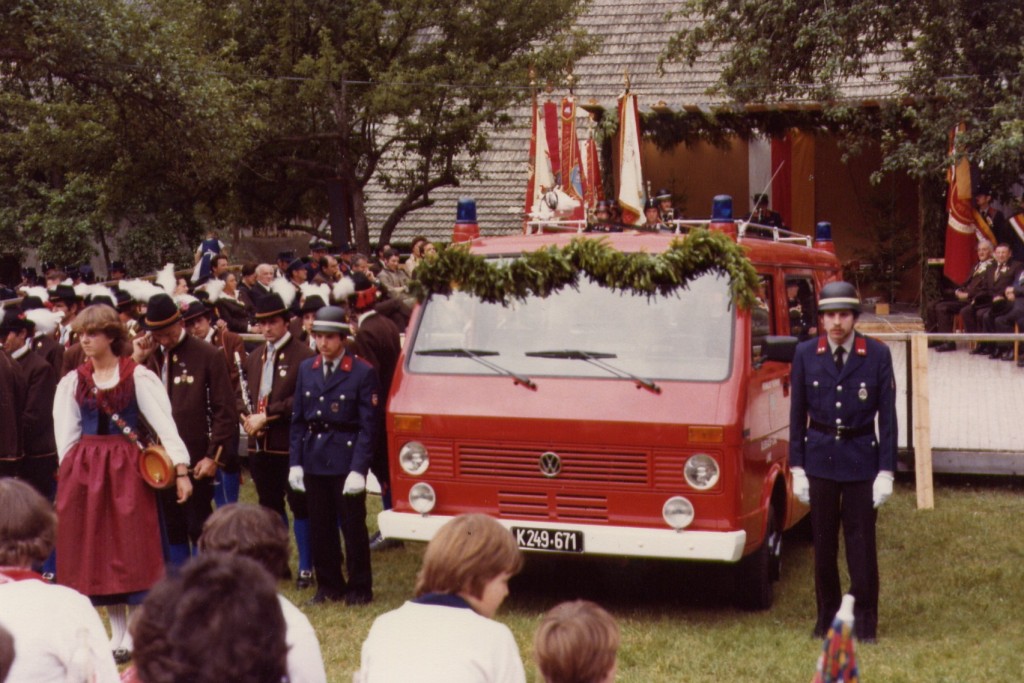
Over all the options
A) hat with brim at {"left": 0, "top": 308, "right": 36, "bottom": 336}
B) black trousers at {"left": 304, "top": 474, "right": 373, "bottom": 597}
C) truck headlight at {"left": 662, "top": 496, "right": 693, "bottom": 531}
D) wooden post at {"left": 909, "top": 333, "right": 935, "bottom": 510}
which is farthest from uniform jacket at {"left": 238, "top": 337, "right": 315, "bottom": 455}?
wooden post at {"left": 909, "top": 333, "right": 935, "bottom": 510}

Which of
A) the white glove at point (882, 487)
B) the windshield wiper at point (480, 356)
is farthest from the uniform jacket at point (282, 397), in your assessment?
the white glove at point (882, 487)

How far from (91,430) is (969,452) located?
7.49 m

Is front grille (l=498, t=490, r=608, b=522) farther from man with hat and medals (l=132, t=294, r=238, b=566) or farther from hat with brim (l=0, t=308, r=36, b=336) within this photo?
hat with brim (l=0, t=308, r=36, b=336)

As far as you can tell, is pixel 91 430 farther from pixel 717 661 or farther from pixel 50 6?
pixel 50 6

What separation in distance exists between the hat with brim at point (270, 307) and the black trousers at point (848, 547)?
3706 millimetres

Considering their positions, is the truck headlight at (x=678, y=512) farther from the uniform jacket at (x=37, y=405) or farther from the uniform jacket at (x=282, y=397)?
the uniform jacket at (x=37, y=405)

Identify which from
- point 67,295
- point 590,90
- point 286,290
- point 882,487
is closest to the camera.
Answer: point 882,487

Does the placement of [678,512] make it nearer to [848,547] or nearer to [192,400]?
[848,547]

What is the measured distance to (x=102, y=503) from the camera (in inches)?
292

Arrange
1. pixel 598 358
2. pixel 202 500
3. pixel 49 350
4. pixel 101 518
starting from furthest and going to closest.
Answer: pixel 49 350, pixel 202 500, pixel 598 358, pixel 101 518

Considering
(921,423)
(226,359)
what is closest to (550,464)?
(226,359)

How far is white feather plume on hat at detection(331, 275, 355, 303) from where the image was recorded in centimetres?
1051

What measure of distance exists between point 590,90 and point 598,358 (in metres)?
21.4

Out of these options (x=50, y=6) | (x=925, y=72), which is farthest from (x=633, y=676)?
(x=50, y=6)
